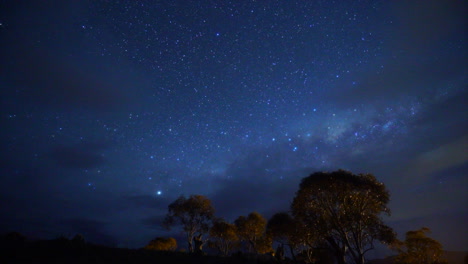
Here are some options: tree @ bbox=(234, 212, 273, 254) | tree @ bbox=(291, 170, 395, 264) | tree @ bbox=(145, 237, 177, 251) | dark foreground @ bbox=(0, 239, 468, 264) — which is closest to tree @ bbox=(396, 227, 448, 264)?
tree @ bbox=(291, 170, 395, 264)

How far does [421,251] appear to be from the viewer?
4409 cm

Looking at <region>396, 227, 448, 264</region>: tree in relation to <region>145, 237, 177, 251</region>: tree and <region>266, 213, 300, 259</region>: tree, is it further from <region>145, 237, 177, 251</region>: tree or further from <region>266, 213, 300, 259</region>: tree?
<region>145, 237, 177, 251</region>: tree

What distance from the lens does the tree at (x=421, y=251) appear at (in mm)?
43188

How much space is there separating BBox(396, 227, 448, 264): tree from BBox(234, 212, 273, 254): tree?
2858cm

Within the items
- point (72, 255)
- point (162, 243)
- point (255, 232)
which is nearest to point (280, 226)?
point (255, 232)

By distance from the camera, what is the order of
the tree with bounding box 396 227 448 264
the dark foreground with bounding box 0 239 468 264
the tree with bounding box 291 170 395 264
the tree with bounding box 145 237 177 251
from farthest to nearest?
the tree with bounding box 145 237 177 251
the tree with bounding box 396 227 448 264
the tree with bounding box 291 170 395 264
the dark foreground with bounding box 0 239 468 264

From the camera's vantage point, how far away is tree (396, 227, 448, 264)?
43188mm

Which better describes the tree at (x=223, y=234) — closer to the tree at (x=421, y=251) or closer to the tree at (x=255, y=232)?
the tree at (x=255, y=232)

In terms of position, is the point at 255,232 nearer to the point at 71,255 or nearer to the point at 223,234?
the point at 223,234

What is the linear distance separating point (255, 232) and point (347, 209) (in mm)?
34315

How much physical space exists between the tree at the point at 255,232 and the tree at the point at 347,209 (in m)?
29.2

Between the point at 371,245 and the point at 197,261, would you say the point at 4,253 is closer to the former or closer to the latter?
the point at 197,261

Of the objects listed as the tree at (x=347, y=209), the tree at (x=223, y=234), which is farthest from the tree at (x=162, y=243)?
the tree at (x=347, y=209)

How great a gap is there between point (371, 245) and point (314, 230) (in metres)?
7.51
